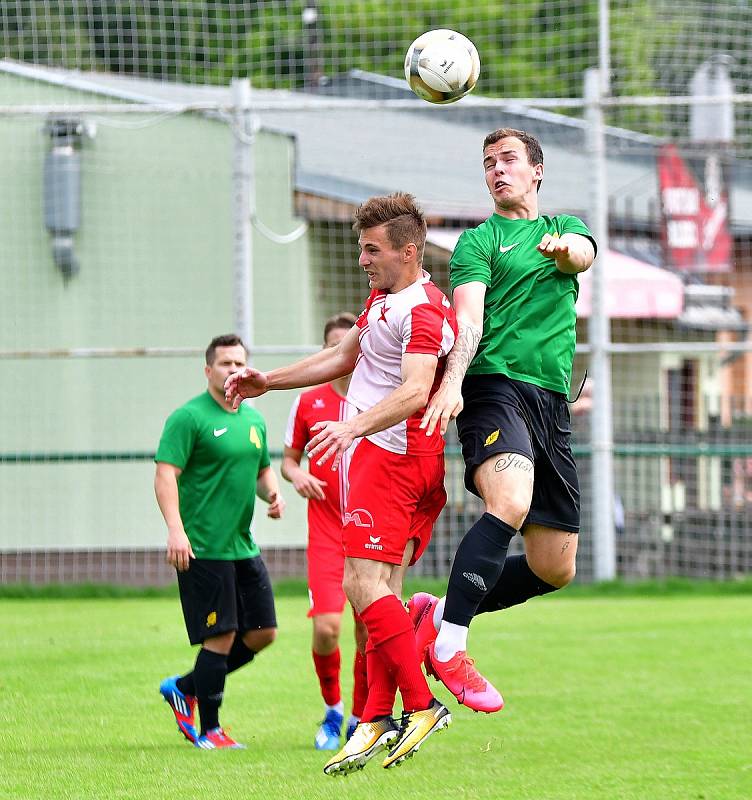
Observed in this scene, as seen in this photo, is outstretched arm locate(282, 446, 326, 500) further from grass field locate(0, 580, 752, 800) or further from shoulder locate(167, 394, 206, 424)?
grass field locate(0, 580, 752, 800)

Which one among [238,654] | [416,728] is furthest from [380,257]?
[238,654]

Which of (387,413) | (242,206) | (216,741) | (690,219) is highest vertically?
(690,219)

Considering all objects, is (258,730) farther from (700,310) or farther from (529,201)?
(700,310)

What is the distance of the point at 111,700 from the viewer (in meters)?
8.45

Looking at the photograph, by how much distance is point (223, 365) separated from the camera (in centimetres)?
760

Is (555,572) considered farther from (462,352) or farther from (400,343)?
(400,343)

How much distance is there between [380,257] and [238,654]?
3.08 meters

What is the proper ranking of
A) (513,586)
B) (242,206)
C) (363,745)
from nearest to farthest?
(363,745)
(513,586)
(242,206)

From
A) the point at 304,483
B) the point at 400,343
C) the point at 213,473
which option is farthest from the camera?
the point at 213,473

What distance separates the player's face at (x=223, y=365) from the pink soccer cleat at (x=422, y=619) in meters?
1.92

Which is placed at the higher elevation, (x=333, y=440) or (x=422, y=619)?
(x=333, y=440)

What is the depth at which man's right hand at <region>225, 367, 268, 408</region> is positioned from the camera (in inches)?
235

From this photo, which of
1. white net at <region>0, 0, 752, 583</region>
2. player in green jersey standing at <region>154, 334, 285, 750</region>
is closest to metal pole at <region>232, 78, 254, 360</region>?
white net at <region>0, 0, 752, 583</region>

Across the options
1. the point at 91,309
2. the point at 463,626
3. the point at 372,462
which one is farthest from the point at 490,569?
the point at 91,309
